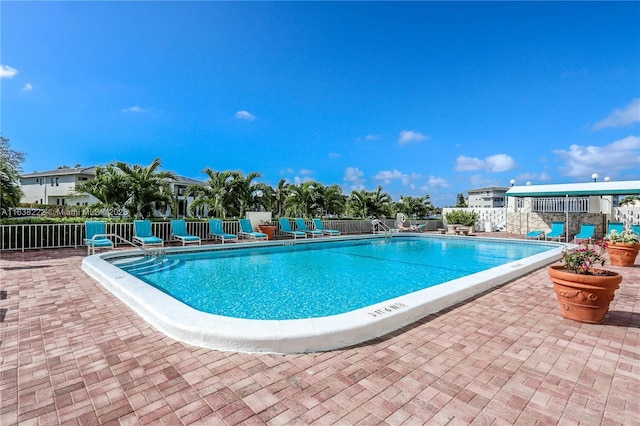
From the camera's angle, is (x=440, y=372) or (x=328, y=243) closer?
(x=440, y=372)

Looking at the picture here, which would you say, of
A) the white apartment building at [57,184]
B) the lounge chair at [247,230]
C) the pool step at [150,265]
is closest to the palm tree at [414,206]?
the lounge chair at [247,230]

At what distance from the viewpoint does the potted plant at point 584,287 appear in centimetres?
398

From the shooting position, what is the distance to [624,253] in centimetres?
866

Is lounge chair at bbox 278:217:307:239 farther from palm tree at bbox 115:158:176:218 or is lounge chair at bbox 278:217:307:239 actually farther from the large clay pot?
the large clay pot

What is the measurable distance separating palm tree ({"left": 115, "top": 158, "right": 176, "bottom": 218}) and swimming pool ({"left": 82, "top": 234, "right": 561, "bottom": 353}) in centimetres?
476

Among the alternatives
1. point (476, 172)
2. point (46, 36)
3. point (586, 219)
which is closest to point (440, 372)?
point (46, 36)

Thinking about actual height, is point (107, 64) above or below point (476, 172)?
above

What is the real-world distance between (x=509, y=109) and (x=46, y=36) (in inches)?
1075

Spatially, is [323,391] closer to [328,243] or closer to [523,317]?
[523,317]

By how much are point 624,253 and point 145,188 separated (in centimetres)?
1694

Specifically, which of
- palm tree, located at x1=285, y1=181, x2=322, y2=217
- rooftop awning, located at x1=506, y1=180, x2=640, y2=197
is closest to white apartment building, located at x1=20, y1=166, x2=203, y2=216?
palm tree, located at x1=285, y1=181, x2=322, y2=217

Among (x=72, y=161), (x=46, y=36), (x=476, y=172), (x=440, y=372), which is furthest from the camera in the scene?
(x=72, y=161)

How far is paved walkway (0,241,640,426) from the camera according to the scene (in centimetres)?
220

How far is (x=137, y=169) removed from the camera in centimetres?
1387
